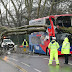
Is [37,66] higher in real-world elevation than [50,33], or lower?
lower

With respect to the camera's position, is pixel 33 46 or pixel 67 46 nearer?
pixel 67 46

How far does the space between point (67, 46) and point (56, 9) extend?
2500 centimetres

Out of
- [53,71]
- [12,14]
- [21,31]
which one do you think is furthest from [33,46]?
[12,14]

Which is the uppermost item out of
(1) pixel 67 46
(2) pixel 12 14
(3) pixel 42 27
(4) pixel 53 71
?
(2) pixel 12 14

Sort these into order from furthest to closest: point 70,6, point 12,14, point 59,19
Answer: point 12,14 → point 70,6 → point 59,19

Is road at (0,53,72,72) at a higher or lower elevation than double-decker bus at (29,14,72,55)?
lower

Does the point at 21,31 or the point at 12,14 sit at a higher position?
the point at 12,14

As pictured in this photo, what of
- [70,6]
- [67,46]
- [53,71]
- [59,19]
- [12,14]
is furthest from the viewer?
[12,14]

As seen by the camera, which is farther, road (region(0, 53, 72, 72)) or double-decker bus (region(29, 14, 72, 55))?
double-decker bus (region(29, 14, 72, 55))

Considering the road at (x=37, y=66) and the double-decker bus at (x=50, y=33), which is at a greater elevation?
the double-decker bus at (x=50, y=33)

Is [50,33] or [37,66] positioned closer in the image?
[37,66]

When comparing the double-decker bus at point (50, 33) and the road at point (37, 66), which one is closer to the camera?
the road at point (37, 66)

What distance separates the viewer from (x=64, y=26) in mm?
19141

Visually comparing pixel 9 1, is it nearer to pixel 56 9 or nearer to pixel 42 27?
pixel 56 9
